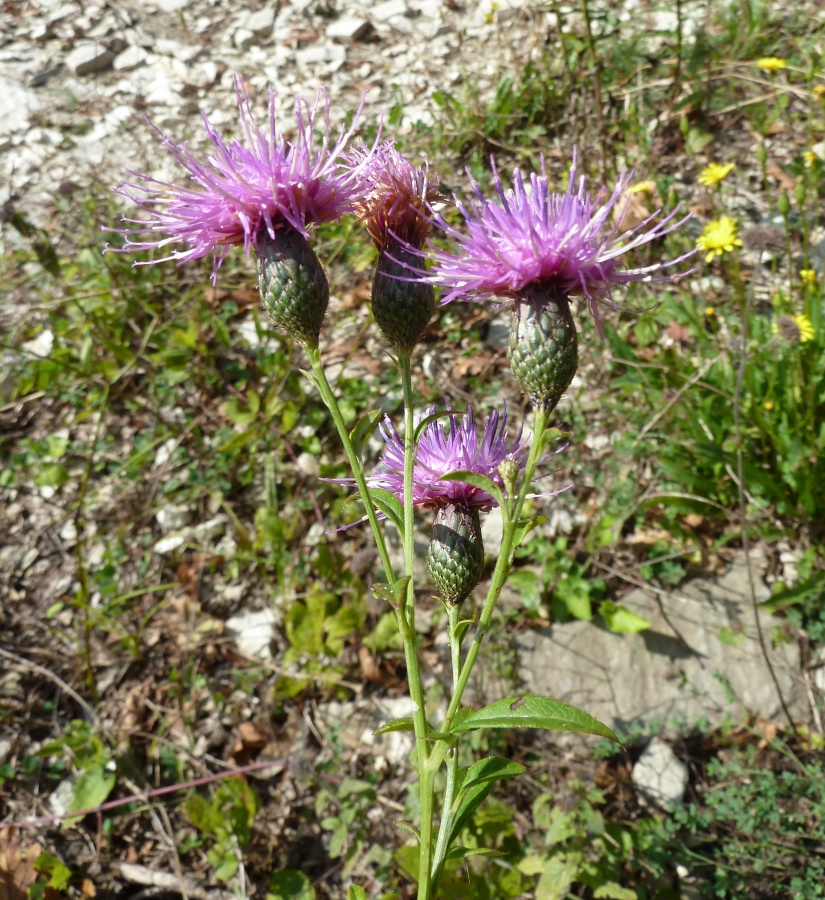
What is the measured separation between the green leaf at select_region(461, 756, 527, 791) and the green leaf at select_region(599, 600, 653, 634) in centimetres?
169

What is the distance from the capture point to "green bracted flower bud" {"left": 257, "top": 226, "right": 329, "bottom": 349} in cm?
152

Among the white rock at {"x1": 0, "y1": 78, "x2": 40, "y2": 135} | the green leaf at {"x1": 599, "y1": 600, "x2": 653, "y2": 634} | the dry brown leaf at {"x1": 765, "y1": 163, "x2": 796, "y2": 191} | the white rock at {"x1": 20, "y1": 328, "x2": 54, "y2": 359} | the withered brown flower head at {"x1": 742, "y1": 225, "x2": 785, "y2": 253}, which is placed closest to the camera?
the green leaf at {"x1": 599, "y1": 600, "x2": 653, "y2": 634}

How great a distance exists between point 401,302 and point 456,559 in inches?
22.6

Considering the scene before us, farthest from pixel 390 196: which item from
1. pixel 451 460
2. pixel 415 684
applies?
pixel 415 684

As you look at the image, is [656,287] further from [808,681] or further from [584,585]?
[808,681]

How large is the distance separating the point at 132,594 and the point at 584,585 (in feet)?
7.09

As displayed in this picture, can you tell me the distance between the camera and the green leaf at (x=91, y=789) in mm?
2941

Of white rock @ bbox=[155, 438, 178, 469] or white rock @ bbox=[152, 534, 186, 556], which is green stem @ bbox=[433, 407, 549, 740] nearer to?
white rock @ bbox=[152, 534, 186, 556]

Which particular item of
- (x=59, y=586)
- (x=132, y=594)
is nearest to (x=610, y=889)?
(x=132, y=594)

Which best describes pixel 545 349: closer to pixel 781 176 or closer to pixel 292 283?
pixel 292 283

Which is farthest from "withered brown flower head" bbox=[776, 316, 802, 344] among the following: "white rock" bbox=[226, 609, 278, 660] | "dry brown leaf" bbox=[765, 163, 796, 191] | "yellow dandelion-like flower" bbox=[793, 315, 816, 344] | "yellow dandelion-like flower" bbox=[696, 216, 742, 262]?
"white rock" bbox=[226, 609, 278, 660]

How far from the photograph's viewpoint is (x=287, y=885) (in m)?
2.52

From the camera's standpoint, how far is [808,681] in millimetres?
2943

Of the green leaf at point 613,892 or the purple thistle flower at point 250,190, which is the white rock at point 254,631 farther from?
the purple thistle flower at point 250,190
